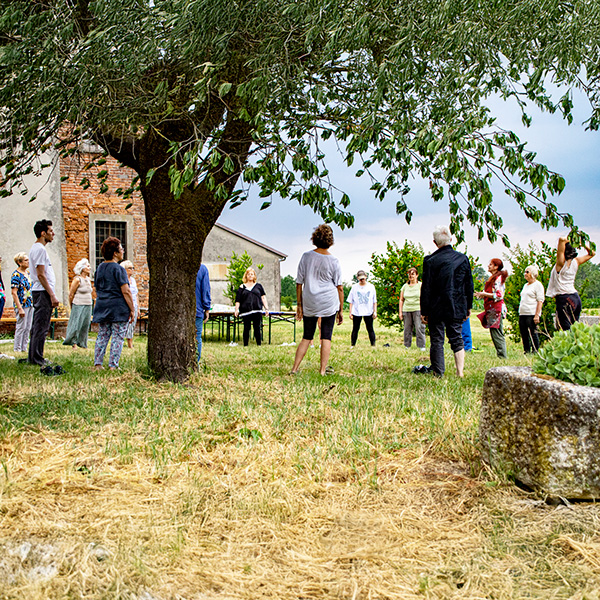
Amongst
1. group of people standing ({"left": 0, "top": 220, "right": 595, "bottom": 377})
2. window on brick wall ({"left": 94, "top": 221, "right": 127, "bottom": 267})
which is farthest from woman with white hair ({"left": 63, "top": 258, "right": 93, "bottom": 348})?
window on brick wall ({"left": 94, "top": 221, "right": 127, "bottom": 267})

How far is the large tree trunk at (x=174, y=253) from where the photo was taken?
700 centimetres

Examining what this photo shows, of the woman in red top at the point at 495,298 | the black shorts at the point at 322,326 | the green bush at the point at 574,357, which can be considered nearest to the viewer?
the green bush at the point at 574,357

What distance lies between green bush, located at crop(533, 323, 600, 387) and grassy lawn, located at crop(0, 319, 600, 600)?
0.74m

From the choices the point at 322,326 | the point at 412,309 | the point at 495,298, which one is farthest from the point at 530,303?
the point at 322,326

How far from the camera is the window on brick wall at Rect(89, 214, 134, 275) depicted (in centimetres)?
1839

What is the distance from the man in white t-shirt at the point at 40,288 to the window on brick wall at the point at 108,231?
10096 mm

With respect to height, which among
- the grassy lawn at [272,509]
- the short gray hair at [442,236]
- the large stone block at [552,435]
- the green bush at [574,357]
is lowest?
the grassy lawn at [272,509]

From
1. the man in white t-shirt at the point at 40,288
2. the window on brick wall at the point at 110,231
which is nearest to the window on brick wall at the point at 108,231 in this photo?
the window on brick wall at the point at 110,231

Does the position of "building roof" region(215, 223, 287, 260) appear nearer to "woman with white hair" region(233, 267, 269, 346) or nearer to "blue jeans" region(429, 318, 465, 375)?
"woman with white hair" region(233, 267, 269, 346)

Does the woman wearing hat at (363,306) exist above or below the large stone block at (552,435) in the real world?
above

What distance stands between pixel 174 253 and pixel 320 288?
209cm

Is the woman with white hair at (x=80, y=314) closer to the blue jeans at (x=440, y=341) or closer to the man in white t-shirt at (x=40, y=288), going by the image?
the man in white t-shirt at (x=40, y=288)

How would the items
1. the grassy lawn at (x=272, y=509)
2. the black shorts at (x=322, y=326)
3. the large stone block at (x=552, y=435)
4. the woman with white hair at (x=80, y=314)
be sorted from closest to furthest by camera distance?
the grassy lawn at (x=272, y=509)
the large stone block at (x=552, y=435)
the black shorts at (x=322, y=326)
the woman with white hair at (x=80, y=314)

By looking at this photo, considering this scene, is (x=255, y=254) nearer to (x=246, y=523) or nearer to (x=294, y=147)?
(x=294, y=147)
